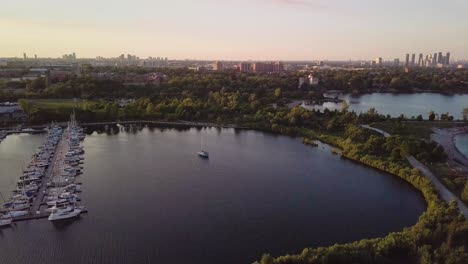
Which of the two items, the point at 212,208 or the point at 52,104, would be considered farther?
the point at 52,104

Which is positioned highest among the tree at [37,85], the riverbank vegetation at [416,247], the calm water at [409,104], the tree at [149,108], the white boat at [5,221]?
the tree at [37,85]

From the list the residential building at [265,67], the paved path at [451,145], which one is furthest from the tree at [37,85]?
the residential building at [265,67]

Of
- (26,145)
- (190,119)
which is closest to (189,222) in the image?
(26,145)

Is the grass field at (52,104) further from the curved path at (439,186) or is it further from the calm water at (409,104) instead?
the curved path at (439,186)

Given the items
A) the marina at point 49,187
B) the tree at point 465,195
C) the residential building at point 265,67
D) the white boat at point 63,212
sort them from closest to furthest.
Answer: the white boat at point 63,212 → the marina at point 49,187 → the tree at point 465,195 → the residential building at point 265,67

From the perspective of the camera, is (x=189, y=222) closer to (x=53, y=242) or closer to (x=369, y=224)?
(x=53, y=242)

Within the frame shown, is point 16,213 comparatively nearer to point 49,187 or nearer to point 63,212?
point 63,212

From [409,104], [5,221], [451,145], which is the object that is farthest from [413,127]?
[5,221]
